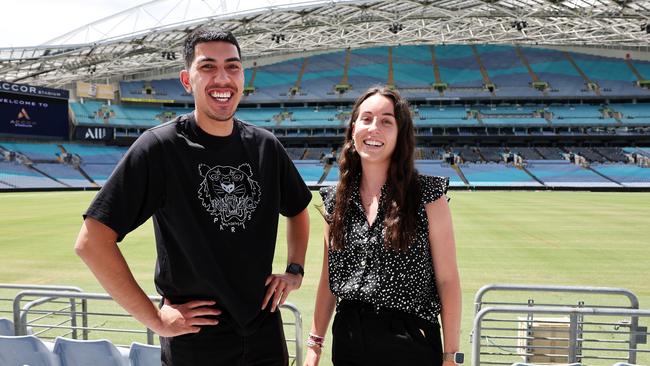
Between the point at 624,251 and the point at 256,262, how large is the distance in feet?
40.0

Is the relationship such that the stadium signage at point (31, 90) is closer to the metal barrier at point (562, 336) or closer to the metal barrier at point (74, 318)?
the metal barrier at point (74, 318)

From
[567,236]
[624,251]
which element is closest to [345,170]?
[624,251]

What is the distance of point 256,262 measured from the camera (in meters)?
2.28

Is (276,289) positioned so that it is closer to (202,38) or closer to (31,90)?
(202,38)

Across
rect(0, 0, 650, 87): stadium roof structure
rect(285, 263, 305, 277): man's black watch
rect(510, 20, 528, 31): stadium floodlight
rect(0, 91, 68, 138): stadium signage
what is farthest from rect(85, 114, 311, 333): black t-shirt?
rect(0, 91, 68, 138): stadium signage

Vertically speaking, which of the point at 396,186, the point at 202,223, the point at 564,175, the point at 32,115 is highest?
the point at 32,115

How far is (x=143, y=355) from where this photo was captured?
9.71 ft

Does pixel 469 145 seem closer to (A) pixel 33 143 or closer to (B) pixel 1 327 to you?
(A) pixel 33 143

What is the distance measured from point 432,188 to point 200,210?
112 cm

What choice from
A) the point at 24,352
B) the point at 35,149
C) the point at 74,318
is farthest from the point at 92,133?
the point at 24,352

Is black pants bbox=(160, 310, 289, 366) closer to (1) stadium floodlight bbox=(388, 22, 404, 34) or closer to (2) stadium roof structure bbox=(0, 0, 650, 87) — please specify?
(2) stadium roof structure bbox=(0, 0, 650, 87)

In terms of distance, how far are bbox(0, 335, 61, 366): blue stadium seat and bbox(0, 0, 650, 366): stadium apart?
4cm

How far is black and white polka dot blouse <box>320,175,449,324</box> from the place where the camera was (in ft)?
7.64

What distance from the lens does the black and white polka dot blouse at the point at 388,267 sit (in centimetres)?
233
